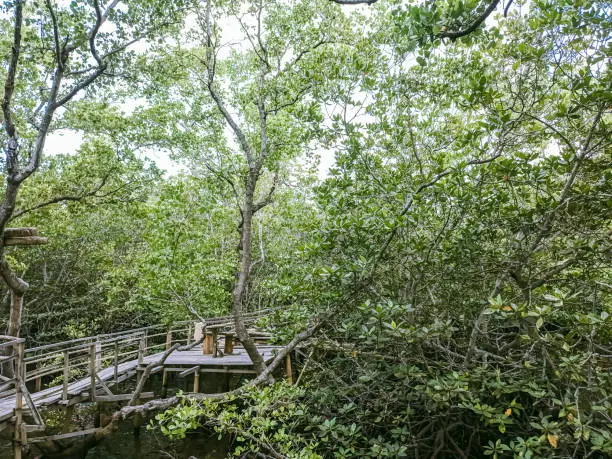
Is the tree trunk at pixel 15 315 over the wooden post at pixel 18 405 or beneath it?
over

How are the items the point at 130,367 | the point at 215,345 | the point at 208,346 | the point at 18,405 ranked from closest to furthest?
the point at 18,405 → the point at 130,367 → the point at 215,345 → the point at 208,346

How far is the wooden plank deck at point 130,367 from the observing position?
6.96m

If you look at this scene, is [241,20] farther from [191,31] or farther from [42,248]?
[42,248]

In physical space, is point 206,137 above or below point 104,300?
above

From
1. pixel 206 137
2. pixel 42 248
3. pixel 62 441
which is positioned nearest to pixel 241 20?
pixel 206 137

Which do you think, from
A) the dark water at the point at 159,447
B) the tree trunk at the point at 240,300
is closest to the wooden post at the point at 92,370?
the dark water at the point at 159,447

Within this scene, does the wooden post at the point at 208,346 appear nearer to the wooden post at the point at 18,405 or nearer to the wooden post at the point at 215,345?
the wooden post at the point at 215,345

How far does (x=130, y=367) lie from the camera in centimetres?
1004

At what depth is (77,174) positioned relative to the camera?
8938mm

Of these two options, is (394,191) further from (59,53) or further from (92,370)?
(92,370)

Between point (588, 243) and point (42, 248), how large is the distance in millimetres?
16328

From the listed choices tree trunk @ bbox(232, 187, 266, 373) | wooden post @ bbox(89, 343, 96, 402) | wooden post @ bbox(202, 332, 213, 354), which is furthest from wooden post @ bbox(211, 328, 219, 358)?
tree trunk @ bbox(232, 187, 266, 373)

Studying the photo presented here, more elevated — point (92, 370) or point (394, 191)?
point (394, 191)

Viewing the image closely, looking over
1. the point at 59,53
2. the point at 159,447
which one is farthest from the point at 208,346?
the point at 59,53
